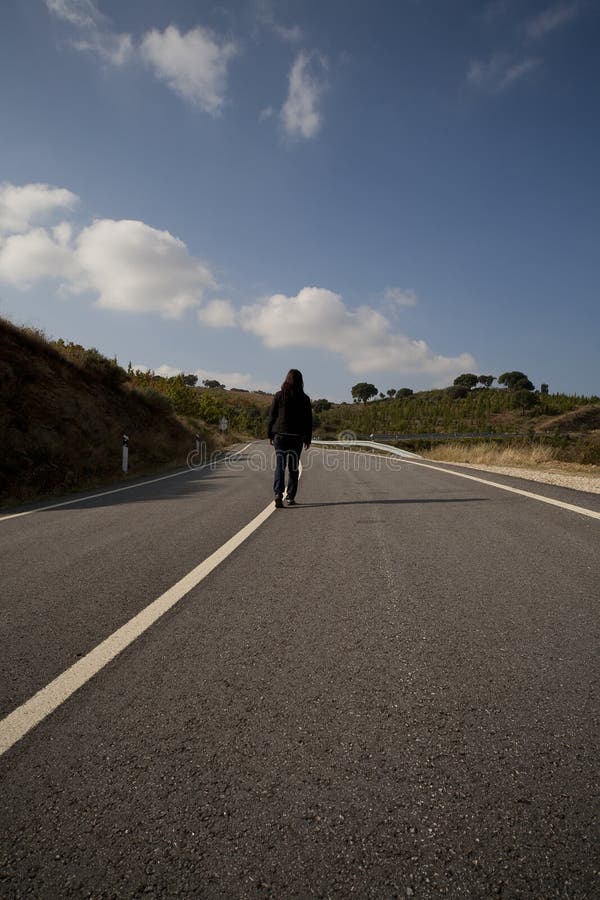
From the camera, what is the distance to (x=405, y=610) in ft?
9.60

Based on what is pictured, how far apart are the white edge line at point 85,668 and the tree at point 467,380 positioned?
122 meters

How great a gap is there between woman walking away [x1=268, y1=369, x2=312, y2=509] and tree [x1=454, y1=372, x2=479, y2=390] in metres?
117

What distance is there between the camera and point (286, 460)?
7.61 metres

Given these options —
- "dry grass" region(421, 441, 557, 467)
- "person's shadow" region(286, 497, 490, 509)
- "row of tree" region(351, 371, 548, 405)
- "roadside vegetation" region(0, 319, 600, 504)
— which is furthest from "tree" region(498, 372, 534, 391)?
"person's shadow" region(286, 497, 490, 509)

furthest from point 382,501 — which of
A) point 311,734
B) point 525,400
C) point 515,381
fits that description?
point 515,381

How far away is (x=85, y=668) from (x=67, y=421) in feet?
45.1

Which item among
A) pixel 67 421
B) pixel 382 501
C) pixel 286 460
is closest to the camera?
pixel 382 501

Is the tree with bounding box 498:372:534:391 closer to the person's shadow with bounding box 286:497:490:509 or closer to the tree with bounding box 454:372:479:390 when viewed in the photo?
the tree with bounding box 454:372:479:390

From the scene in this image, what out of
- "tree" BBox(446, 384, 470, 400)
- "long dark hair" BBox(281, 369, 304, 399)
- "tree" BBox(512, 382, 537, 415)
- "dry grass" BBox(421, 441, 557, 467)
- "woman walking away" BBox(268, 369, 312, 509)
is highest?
"tree" BBox(446, 384, 470, 400)

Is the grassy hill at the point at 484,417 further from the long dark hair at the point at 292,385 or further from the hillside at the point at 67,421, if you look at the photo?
the long dark hair at the point at 292,385

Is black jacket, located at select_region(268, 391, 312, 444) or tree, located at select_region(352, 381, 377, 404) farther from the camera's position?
tree, located at select_region(352, 381, 377, 404)

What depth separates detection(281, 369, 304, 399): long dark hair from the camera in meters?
7.66

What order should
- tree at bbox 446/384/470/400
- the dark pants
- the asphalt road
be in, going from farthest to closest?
tree at bbox 446/384/470/400 → the dark pants → the asphalt road

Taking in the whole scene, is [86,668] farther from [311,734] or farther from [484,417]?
[484,417]
